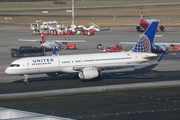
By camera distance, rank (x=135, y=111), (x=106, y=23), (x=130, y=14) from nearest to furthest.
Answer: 1. (x=135, y=111)
2. (x=106, y=23)
3. (x=130, y=14)

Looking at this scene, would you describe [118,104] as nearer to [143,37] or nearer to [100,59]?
[100,59]

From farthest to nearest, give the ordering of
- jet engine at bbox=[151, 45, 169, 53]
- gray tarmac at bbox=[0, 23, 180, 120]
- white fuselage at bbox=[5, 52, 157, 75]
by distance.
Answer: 1. jet engine at bbox=[151, 45, 169, 53]
2. white fuselage at bbox=[5, 52, 157, 75]
3. gray tarmac at bbox=[0, 23, 180, 120]

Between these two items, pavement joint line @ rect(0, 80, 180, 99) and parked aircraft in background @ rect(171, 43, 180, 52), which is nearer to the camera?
pavement joint line @ rect(0, 80, 180, 99)

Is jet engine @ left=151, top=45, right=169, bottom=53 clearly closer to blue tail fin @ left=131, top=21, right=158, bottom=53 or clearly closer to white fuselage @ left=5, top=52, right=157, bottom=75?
blue tail fin @ left=131, top=21, right=158, bottom=53

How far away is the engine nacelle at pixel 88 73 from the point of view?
6381 centimetres

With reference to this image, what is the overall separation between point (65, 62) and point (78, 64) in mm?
1712

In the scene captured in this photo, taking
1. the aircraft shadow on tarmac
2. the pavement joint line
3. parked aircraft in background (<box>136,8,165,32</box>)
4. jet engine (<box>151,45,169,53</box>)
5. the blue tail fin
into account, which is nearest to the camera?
the pavement joint line

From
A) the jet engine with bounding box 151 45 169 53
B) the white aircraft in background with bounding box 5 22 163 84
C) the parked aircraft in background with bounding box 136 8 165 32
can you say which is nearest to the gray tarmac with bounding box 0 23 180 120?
the white aircraft in background with bounding box 5 22 163 84

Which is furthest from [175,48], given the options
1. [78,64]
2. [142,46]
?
[78,64]

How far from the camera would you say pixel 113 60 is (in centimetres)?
6619

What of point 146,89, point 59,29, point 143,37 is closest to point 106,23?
point 59,29

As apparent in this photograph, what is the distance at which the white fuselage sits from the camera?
63.3 meters

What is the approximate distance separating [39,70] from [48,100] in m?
10.6

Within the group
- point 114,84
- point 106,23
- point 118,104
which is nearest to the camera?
point 118,104
